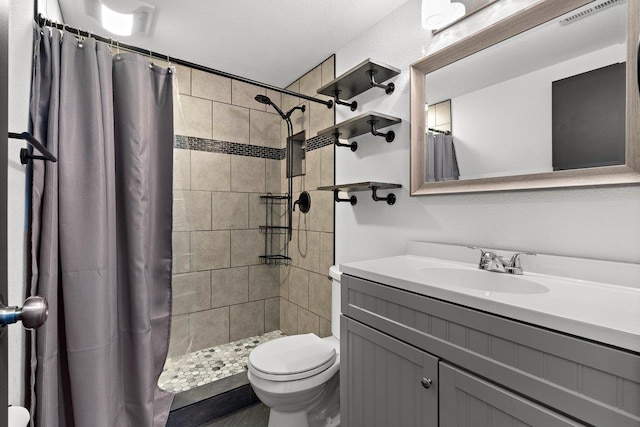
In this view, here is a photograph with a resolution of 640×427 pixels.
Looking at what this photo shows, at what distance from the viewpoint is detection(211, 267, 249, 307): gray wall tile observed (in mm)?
2570

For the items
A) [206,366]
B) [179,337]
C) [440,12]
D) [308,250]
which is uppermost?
[440,12]

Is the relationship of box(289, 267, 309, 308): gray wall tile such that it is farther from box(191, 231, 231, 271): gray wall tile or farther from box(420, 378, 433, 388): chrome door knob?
box(420, 378, 433, 388): chrome door knob

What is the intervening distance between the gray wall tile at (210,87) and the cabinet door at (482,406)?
247cm

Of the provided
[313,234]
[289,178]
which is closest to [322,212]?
[313,234]

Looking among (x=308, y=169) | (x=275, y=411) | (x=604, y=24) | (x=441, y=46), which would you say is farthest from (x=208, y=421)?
(x=604, y=24)

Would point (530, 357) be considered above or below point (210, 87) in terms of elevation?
below

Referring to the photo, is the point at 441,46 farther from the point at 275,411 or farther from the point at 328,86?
the point at 275,411

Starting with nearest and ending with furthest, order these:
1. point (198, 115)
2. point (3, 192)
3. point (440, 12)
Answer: point (3, 192) < point (440, 12) < point (198, 115)

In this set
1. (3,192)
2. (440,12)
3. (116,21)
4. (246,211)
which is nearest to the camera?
(3,192)

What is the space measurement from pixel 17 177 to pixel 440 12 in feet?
5.90

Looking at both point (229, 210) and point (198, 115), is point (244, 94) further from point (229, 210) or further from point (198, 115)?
point (229, 210)

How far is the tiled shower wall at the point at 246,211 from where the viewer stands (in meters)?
2.39

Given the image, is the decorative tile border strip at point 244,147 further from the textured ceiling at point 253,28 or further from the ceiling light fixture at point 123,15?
the ceiling light fixture at point 123,15

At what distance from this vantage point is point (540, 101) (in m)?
1.19
